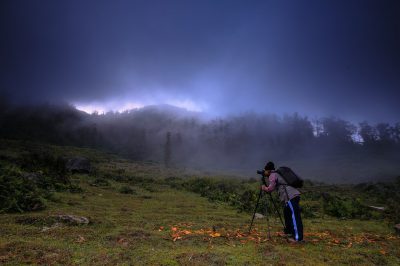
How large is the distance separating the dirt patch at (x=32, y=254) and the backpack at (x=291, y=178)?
7925 millimetres

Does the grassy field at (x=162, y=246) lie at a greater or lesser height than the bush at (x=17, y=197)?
lesser

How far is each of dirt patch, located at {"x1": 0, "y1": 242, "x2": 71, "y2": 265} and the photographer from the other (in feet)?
23.9

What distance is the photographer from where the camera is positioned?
10969 mm

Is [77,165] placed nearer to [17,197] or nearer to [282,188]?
Result: [17,197]

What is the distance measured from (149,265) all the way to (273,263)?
135 inches

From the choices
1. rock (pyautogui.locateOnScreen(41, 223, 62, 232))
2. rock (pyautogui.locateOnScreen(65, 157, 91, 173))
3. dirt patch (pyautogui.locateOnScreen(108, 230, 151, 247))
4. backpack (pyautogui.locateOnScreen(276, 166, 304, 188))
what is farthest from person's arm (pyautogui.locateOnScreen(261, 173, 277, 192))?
rock (pyautogui.locateOnScreen(65, 157, 91, 173))

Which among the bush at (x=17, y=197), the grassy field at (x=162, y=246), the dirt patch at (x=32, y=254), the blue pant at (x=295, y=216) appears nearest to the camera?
the dirt patch at (x=32, y=254)

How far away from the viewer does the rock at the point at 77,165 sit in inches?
1575

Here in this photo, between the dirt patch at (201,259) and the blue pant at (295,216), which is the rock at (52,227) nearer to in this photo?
the dirt patch at (201,259)

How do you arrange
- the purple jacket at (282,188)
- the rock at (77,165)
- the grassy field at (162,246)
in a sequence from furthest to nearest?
the rock at (77,165) < the purple jacket at (282,188) < the grassy field at (162,246)

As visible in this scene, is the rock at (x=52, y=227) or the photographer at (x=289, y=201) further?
the photographer at (x=289, y=201)

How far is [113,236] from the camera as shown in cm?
1048

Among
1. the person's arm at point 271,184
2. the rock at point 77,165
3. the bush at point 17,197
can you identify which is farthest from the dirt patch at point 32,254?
the rock at point 77,165

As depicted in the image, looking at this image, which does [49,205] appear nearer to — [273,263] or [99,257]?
[99,257]
